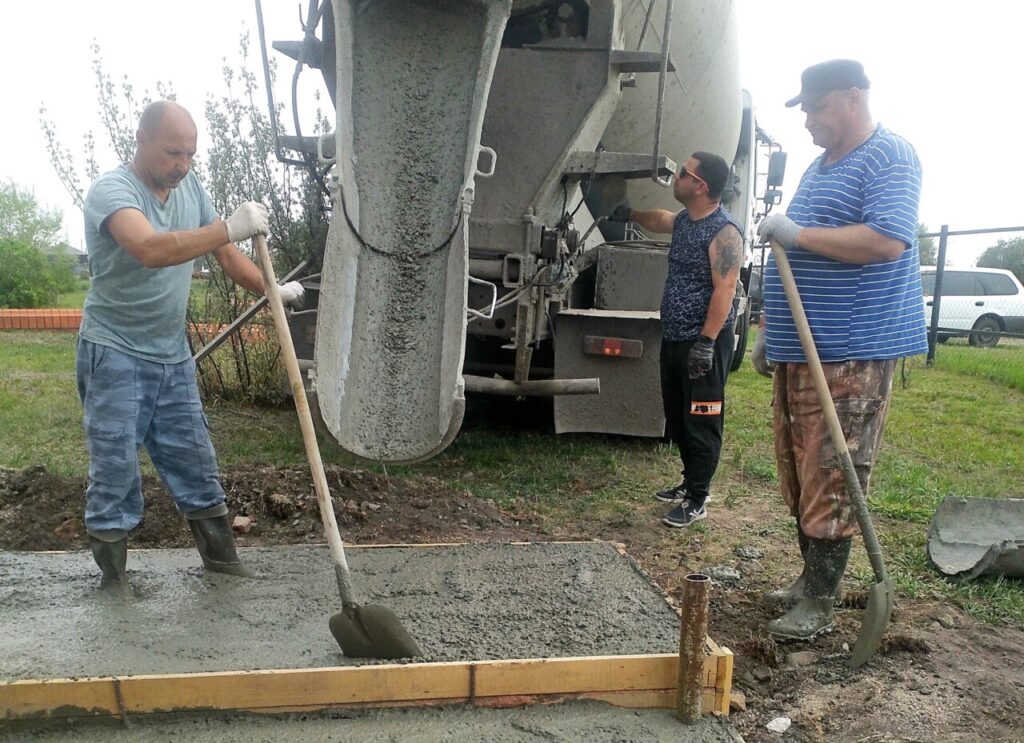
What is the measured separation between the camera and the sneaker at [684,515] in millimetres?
3891

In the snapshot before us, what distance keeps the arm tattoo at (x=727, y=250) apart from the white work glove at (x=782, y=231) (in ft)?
3.14

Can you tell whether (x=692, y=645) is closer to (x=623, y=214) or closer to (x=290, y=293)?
(x=290, y=293)

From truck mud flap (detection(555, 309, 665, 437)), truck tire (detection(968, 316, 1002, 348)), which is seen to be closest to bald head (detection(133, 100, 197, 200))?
truck mud flap (detection(555, 309, 665, 437))

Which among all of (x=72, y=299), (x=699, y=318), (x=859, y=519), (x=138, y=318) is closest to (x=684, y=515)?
(x=699, y=318)

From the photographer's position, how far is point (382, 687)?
212 centimetres

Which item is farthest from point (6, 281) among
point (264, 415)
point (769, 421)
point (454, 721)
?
point (454, 721)

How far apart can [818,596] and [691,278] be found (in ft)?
5.28

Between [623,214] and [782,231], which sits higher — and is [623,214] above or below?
above

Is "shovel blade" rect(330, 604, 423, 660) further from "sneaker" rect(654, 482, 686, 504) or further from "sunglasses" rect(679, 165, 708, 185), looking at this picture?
"sunglasses" rect(679, 165, 708, 185)

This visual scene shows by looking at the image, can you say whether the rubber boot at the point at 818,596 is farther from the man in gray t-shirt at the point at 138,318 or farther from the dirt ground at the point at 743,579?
the man in gray t-shirt at the point at 138,318

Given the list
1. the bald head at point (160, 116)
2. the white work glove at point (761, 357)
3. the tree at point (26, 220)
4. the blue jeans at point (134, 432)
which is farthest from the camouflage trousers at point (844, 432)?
the tree at point (26, 220)

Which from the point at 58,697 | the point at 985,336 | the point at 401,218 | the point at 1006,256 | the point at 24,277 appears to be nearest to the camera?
the point at 58,697

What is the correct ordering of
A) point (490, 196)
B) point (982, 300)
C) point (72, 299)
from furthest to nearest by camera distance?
point (72, 299) → point (982, 300) → point (490, 196)

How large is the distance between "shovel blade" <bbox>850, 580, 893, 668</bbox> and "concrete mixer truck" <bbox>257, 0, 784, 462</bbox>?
1507mm
